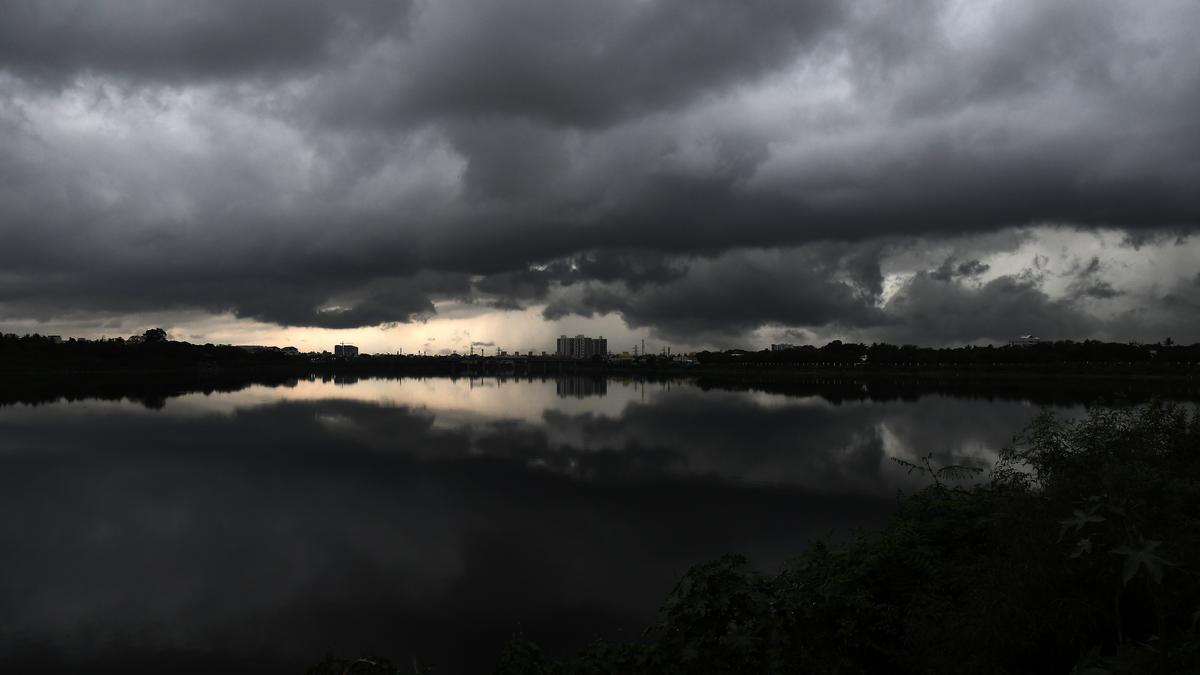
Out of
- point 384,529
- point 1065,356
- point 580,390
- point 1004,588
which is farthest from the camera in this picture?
point 1065,356

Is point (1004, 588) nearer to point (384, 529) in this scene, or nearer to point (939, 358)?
point (384, 529)

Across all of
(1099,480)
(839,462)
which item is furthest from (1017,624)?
(839,462)

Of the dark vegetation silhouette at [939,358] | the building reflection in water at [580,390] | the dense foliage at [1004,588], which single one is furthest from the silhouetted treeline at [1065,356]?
the dense foliage at [1004,588]

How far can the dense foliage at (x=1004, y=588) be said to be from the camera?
580 centimetres

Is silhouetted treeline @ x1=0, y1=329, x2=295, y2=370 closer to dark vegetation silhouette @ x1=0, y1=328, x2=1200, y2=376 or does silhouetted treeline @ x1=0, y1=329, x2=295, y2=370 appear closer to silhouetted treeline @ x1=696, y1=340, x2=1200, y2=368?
dark vegetation silhouette @ x1=0, y1=328, x2=1200, y2=376

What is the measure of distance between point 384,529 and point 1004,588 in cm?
1782

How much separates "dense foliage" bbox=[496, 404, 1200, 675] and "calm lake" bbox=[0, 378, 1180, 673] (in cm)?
348

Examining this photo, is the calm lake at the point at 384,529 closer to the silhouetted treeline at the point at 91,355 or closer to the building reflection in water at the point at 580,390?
the building reflection in water at the point at 580,390

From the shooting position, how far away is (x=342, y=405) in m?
71.2

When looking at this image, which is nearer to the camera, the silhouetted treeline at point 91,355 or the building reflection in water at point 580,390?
the building reflection in water at point 580,390

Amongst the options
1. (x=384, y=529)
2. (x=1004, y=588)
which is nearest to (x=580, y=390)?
(x=384, y=529)

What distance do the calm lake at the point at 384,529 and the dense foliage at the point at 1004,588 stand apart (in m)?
3.48

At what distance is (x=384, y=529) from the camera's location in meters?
20.5

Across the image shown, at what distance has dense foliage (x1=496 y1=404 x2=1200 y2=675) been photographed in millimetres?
5805
